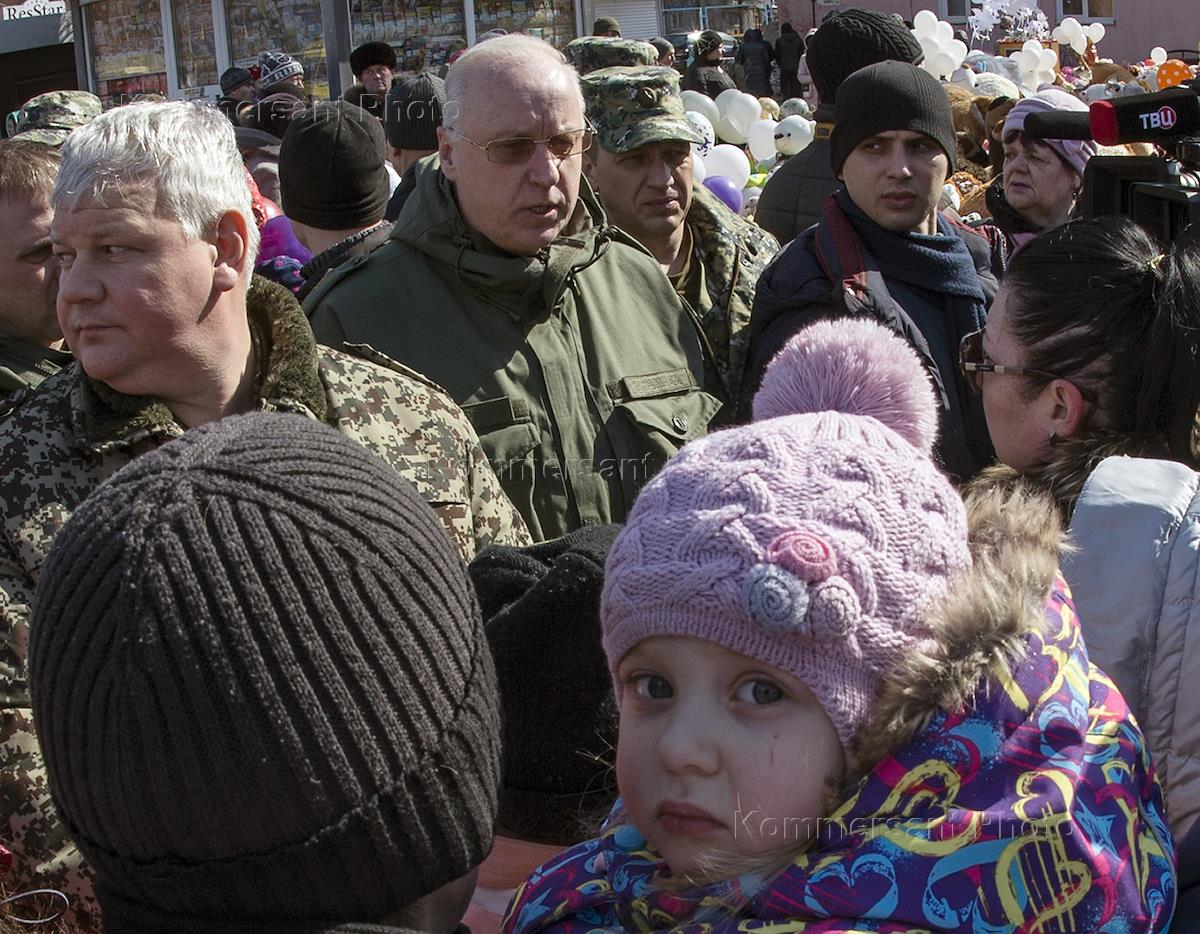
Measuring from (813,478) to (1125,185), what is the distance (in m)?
1.75

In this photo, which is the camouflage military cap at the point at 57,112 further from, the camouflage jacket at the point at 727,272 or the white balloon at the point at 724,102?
the white balloon at the point at 724,102

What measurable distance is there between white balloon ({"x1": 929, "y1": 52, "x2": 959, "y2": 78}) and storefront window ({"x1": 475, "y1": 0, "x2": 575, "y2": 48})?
4403mm

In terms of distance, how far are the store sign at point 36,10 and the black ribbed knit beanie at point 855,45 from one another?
14668mm

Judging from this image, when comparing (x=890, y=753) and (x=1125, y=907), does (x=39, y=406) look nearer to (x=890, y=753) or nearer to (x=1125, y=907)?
(x=890, y=753)

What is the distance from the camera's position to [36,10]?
1748cm

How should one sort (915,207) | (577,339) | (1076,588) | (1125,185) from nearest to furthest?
1. (1076,588)
2. (1125,185)
3. (577,339)
4. (915,207)

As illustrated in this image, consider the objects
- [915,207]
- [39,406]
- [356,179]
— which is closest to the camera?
[39,406]

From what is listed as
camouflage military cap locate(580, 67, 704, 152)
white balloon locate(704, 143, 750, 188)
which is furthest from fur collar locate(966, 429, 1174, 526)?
white balloon locate(704, 143, 750, 188)

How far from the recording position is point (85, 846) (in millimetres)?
1065

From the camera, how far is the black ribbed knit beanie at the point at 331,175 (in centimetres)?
427

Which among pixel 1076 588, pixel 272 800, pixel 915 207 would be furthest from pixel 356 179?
pixel 272 800

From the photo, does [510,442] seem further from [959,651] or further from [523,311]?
[959,651]

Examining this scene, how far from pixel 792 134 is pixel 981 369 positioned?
24.0 feet

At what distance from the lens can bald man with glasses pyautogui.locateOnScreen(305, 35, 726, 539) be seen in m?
2.97
